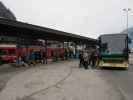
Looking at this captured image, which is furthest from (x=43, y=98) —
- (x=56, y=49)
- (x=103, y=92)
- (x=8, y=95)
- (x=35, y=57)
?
(x=56, y=49)

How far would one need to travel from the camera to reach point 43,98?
9.67 meters

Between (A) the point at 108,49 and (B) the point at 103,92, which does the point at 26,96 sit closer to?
(B) the point at 103,92

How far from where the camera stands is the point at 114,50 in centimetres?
2417

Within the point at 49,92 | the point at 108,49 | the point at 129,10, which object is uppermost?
the point at 129,10

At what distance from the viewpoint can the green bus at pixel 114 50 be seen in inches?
938

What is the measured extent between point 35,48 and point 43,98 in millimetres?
35423

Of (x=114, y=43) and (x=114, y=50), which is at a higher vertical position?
(x=114, y=43)

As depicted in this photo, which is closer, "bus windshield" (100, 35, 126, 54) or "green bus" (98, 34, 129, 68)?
"green bus" (98, 34, 129, 68)

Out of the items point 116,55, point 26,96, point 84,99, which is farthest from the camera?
point 116,55

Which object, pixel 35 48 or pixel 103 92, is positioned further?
pixel 35 48

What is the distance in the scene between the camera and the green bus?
78.2 ft

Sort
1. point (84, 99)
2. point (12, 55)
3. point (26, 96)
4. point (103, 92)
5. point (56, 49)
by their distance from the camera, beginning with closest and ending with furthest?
point (84, 99) → point (26, 96) → point (103, 92) → point (12, 55) → point (56, 49)

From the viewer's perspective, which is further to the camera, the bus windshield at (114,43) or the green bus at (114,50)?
the bus windshield at (114,43)

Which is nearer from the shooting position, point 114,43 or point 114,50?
point 114,50
